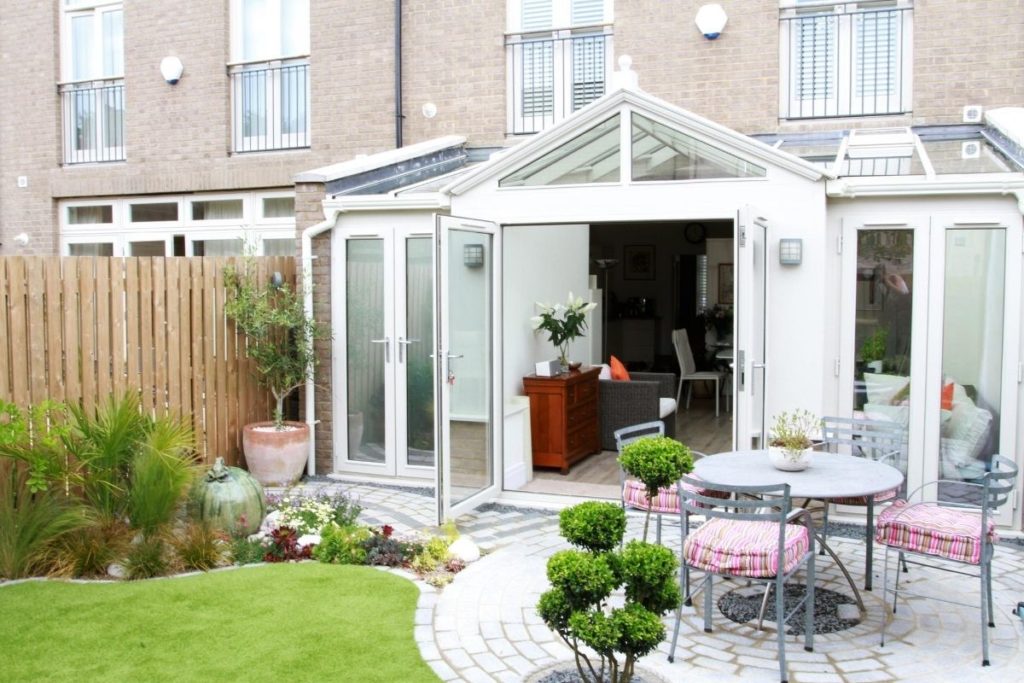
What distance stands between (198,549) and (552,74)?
20.8 feet

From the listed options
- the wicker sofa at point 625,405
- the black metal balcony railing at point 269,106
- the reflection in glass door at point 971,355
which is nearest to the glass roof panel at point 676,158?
the reflection in glass door at point 971,355

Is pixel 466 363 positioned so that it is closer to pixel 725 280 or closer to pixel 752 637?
pixel 752 637

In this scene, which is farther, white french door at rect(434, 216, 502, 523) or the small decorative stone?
white french door at rect(434, 216, 502, 523)

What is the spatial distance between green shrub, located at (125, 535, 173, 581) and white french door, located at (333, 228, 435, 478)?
113 inches

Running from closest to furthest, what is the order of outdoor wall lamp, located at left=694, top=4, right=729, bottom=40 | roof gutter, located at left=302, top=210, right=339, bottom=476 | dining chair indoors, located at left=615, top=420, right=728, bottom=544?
dining chair indoors, located at left=615, top=420, right=728, bottom=544 < roof gutter, located at left=302, top=210, right=339, bottom=476 < outdoor wall lamp, located at left=694, top=4, right=729, bottom=40

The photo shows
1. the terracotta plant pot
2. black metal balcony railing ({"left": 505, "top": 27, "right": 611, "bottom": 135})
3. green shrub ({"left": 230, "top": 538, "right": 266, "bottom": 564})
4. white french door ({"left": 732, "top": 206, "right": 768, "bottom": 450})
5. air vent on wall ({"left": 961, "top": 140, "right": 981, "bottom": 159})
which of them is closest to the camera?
green shrub ({"left": 230, "top": 538, "right": 266, "bottom": 564})

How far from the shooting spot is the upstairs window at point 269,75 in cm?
1139

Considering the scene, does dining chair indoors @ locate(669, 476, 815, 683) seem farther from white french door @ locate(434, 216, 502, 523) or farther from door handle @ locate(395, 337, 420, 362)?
door handle @ locate(395, 337, 420, 362)

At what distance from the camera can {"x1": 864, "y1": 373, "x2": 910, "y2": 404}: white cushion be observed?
23.5 ft

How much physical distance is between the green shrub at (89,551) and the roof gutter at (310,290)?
268 cm

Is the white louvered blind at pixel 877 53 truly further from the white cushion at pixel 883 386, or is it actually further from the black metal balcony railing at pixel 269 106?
the black metal balcony railing at pixel 269 106

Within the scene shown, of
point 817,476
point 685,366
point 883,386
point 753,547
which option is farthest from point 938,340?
point 685,366

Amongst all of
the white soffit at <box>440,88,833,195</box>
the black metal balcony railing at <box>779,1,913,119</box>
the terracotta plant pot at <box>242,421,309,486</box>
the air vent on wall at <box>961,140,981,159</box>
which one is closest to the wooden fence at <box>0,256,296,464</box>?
the terracotta plant pot at <box>242,421,309,486</box>

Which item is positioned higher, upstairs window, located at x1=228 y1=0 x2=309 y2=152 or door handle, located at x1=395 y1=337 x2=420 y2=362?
upstairs window, located at x1=228 y1=0 x2=309 y2=152
